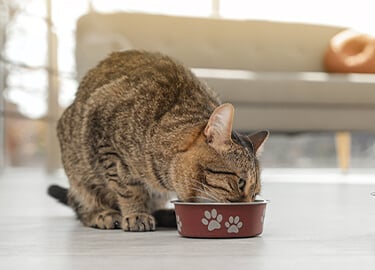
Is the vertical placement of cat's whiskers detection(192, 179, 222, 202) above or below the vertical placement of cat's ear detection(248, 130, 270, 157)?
below

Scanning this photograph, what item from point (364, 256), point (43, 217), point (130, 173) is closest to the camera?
point (364, 256)

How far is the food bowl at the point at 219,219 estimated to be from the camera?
1.84 m

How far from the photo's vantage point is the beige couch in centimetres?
521

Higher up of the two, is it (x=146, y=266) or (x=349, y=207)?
(x=146, y=266)

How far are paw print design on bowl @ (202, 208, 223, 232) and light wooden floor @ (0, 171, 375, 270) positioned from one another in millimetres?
37

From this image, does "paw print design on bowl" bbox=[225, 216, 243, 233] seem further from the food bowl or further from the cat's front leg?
the cat's front leg

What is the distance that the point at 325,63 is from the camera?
5922 mm

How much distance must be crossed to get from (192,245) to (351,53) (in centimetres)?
430

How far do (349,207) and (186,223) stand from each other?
1232mm

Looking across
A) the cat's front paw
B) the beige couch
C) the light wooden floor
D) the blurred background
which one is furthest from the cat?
the blurred background

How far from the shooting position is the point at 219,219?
187 cm

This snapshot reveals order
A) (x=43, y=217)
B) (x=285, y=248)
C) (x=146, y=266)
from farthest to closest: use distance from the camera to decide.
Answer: (x=43, y=217) < (x=285, y=248) < (x=146, y=266)

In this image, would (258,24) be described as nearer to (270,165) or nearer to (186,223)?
(270,165)

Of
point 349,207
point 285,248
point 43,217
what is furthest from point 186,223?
point 349,207
